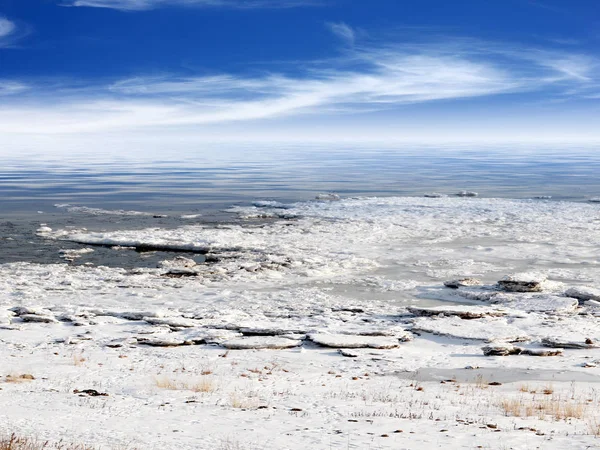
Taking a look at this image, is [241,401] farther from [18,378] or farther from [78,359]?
[78,359]

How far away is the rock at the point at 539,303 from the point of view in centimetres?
1756

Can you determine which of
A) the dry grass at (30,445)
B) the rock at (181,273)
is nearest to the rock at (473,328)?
the rock at (181,273)

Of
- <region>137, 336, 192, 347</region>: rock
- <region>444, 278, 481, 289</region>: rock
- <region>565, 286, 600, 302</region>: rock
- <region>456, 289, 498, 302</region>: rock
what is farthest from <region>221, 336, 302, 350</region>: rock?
<region>565, 286, 600, 302</region>: rock

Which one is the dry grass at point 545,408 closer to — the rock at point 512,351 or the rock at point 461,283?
the rock at point 512,351

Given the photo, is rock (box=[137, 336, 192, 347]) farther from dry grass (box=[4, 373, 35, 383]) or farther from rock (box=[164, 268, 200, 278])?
rock (box=[164, 268, 200, 278])

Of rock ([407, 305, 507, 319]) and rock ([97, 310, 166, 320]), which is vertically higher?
rock ([407, 305, 507, 319])

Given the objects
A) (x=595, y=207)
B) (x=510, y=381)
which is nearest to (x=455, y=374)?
(x=510, y=381)

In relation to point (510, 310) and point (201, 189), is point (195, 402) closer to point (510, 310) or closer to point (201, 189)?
point (510, 310)

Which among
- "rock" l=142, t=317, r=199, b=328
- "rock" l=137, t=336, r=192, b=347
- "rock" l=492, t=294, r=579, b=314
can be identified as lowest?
"rock" l=137, t=336, r=192, b=347

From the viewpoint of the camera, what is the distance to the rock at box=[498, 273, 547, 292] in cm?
1977

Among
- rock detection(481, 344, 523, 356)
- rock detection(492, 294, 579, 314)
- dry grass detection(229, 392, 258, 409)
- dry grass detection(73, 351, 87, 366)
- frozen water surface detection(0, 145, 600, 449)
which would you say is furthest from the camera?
rock detection(492, 294, 579, 314)

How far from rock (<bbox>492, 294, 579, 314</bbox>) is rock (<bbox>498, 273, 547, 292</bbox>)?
1.99ft

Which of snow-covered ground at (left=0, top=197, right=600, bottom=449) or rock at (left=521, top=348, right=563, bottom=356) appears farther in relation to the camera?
rock at (left=521, top=348, right=563, bottom=356)

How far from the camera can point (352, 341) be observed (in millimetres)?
14391
